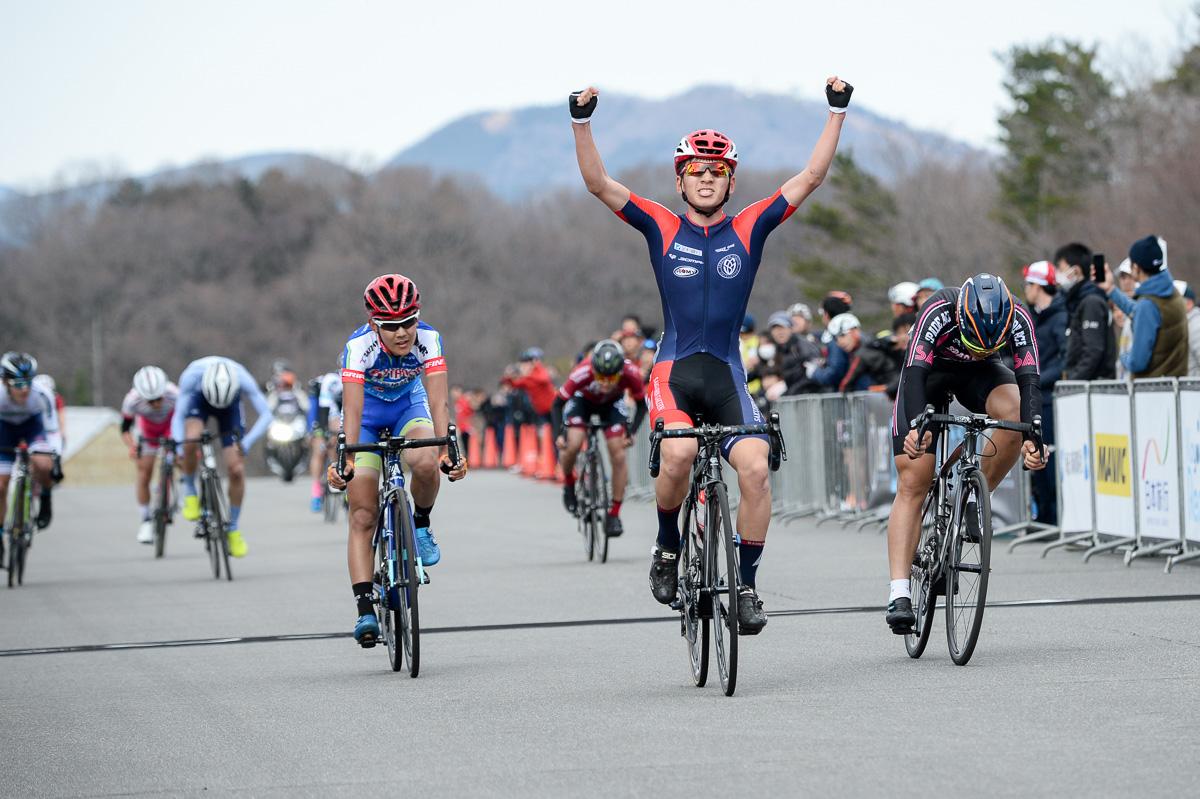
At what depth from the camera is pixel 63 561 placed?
17.3m

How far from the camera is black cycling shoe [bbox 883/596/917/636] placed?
300 inches

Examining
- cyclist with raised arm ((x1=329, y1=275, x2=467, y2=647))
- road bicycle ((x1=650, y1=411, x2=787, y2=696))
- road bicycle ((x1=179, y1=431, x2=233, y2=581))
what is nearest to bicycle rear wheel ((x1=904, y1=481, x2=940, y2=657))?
road bicycle ((x1=650, y1=411, x2=787, y2=696))

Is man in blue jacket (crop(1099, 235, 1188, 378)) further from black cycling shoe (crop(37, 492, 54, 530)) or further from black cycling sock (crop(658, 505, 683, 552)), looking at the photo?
black cycling shoe (crop(37, 492, 54, 530))

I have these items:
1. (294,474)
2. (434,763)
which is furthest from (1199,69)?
(434,763)

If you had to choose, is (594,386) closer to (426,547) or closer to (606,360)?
(606,360)

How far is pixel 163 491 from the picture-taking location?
51.8ft

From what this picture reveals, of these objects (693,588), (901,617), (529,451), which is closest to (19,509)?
Answer: (693,588)

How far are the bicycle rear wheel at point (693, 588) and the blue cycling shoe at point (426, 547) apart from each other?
1.68 metres

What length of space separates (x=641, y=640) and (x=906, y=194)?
55312mm

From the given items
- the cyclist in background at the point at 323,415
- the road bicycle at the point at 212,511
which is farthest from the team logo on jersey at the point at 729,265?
the cyclist in background at the point at 323,415

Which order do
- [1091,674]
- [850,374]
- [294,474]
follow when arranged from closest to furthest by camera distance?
1. [1091,674]
2. [850,374]
3. [294,474]

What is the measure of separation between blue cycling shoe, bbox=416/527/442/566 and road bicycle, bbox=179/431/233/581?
5.64 m

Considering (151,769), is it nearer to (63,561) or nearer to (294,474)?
(63,561)

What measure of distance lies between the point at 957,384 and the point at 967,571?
106cm
